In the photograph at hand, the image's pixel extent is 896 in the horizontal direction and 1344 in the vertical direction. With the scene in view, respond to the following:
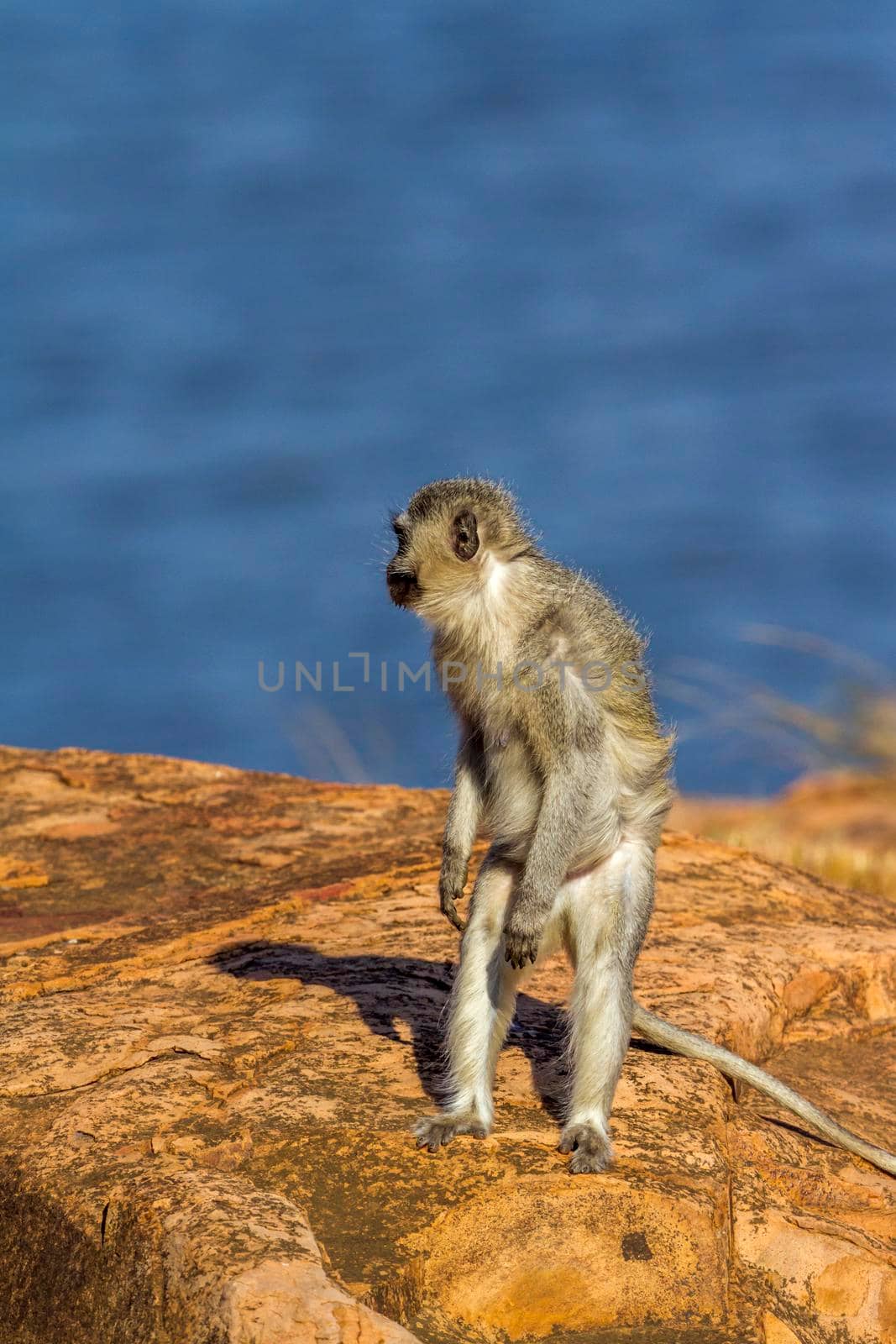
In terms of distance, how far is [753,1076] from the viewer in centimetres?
493

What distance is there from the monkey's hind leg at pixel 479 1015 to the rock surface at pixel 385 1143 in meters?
0.06

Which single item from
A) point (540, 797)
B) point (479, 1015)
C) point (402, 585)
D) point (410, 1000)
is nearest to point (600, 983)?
point (479, 1015)

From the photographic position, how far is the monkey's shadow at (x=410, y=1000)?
4.96 m

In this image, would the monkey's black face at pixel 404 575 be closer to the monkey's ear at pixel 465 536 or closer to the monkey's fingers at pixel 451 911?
the monkey's ear at pixel 465 536

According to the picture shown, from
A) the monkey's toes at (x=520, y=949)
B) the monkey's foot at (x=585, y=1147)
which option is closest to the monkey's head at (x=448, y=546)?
the monkey's toes at (x=520, y=949)

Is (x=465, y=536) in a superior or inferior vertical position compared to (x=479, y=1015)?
superior

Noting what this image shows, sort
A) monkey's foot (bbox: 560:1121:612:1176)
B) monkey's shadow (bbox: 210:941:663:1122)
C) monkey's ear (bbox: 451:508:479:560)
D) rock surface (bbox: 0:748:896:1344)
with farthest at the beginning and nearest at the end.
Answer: monkey's shadow (bbox: 210:941:663:1122)
monkey's ear (bbox: 451:508:479:560)
monkey's foot (bbox: 560:1121:612:1176)
rock surface (bbox: 0:748:896:1344)

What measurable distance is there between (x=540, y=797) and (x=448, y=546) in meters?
0.82

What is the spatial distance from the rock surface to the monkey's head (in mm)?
1451

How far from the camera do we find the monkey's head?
4824 mm

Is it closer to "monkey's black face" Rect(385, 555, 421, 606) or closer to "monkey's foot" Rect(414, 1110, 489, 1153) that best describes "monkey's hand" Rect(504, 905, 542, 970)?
"monkey's foot" Rect(414, 1110, 489, 1153)

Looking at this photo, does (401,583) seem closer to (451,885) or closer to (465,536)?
(465,536)

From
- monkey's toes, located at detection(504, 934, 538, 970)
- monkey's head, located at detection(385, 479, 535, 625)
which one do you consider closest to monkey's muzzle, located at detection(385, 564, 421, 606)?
monkey's head, located at detection(385, 479, 535, 625)

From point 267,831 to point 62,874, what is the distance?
1037 mm
